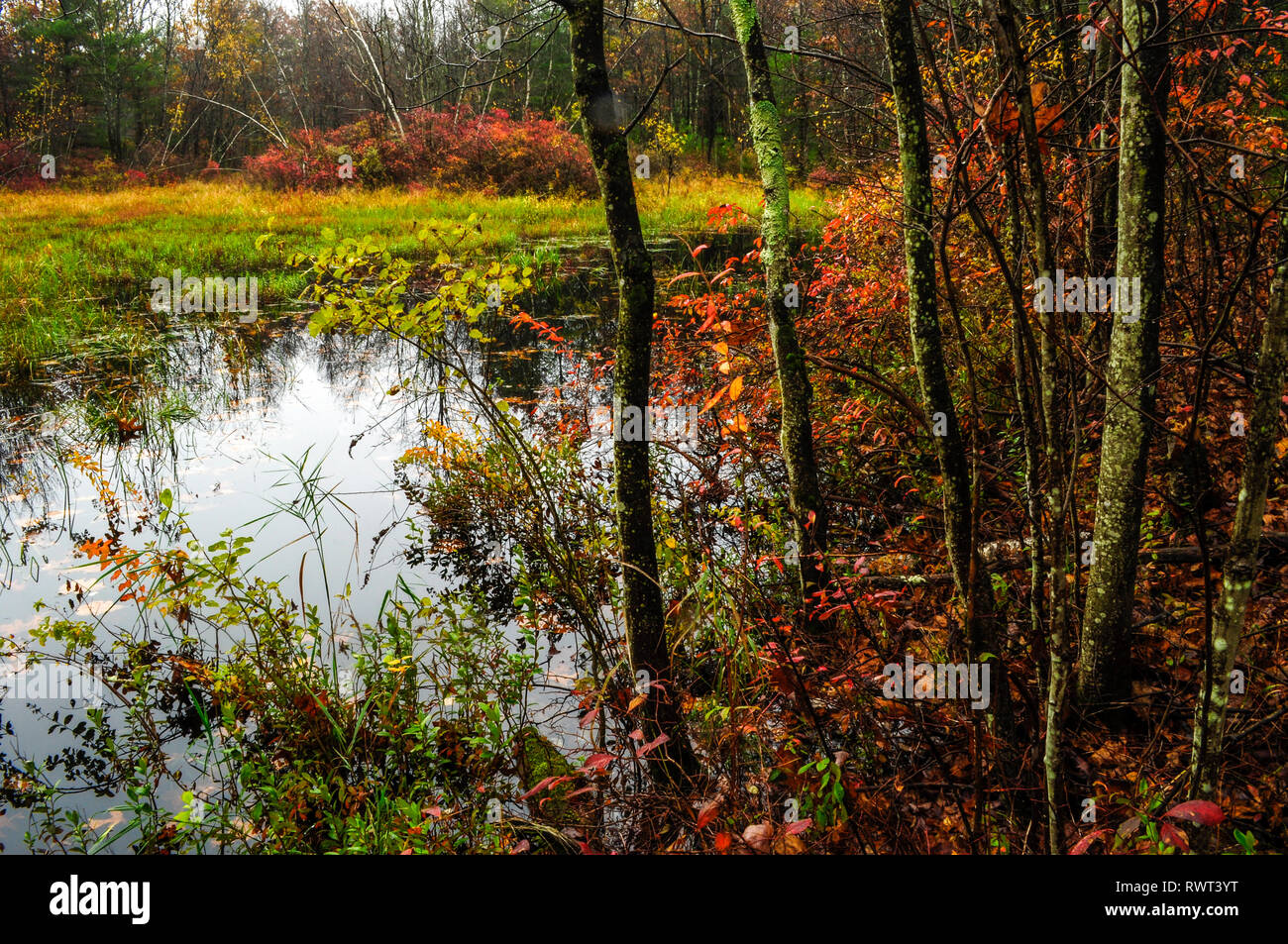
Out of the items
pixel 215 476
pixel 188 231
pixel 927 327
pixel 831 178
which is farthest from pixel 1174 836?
pixel 188 231

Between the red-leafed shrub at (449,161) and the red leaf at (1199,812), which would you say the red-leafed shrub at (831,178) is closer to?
the red leaf at (1199,812)

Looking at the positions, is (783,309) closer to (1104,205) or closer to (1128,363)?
(1128,363)

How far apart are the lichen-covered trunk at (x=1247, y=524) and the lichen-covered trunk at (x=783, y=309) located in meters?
1.95

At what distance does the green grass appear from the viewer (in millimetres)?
10133

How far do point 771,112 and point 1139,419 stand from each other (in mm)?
2448

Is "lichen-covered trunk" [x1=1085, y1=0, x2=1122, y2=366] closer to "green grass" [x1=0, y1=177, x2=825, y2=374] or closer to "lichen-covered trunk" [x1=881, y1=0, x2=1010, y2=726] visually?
"lichen-covered trunk" [x1=881, y1=0, x2=1010, y2=726]

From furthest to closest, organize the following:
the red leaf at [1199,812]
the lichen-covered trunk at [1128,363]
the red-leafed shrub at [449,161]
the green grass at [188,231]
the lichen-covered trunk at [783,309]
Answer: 1. the red-leafed shrub at [449,161]
2. the green grass at [188,231]
3. the lichen-covered trunk at [783,309]
4. the lichen-covered trunk at [1128,363]
5. the red leaf at [1199,812]

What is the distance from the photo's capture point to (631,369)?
10.2 ft

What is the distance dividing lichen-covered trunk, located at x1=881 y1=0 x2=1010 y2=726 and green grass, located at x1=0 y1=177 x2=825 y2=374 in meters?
5.30

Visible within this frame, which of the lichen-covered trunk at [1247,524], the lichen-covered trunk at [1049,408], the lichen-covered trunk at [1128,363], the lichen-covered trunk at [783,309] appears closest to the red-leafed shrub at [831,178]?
the lichen-covered trunk at [783,309]

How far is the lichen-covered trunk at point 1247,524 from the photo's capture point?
5.40ft

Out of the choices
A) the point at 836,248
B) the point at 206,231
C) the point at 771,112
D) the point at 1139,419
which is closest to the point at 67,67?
the point at 206,231
